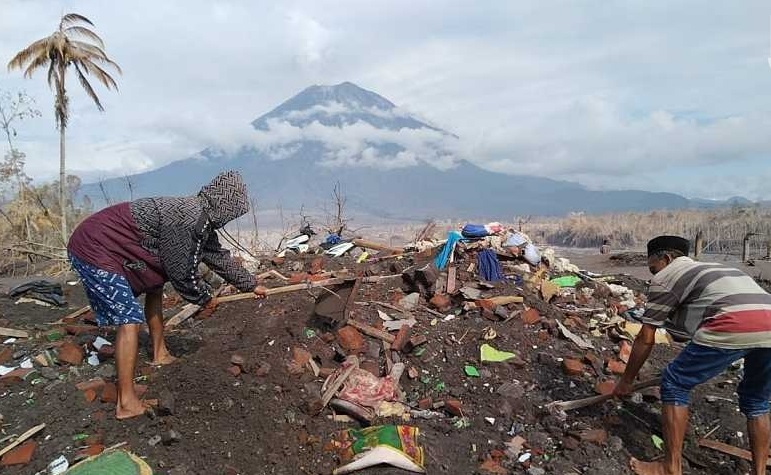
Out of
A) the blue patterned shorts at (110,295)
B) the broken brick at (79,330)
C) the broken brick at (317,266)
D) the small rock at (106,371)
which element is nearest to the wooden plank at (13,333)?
the broken brick at (79,330)

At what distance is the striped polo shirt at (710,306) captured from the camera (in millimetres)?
2844

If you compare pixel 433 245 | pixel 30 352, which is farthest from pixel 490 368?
pixel 30 352

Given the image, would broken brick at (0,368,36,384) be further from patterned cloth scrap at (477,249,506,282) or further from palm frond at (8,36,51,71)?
palm frond at (8,36,51,71)

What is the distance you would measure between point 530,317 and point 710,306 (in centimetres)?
239

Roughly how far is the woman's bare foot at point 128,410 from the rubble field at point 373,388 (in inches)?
2.0

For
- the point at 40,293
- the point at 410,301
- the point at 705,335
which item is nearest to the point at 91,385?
the point at 410,301

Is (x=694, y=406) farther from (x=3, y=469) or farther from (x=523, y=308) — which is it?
(x=3, y=469)

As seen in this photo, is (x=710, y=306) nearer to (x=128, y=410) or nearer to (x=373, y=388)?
(x=373, y=388)

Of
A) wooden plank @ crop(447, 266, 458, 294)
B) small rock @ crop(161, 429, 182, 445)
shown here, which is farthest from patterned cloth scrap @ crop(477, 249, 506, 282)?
small rock @ crop(161, 429, 182, 445)

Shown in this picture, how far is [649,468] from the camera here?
10.5 feet

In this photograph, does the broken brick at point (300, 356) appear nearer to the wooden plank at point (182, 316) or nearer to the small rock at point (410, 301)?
the small rock at point (410, 301)

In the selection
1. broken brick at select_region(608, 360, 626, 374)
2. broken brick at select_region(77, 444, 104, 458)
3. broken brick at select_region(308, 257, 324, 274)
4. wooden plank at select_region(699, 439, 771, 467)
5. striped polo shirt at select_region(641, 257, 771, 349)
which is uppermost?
striped polo shirt at select_region(641, 257, 771, 349)

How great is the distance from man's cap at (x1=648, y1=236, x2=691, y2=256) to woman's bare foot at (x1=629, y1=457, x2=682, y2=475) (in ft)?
4.23

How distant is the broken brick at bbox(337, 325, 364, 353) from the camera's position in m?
4.65
